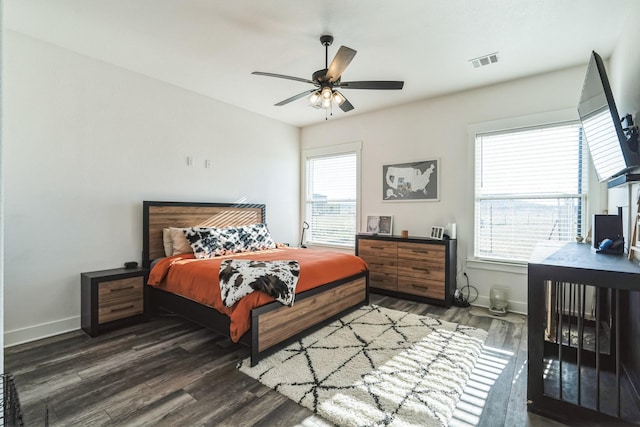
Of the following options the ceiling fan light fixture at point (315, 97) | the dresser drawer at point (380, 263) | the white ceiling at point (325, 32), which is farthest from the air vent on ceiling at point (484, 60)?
the dresser drawer at point (380, 263)

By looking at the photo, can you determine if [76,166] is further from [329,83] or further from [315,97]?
[329,83]

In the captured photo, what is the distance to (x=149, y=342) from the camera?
280cm

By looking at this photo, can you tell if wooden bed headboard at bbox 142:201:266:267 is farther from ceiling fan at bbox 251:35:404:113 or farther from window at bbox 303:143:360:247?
ceiling fan at bbox 251:35:404:113

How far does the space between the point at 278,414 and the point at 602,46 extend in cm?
424

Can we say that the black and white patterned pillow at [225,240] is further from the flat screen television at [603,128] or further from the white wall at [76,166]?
the flat screen television at [603,128]

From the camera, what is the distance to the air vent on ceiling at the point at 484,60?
3.09 m

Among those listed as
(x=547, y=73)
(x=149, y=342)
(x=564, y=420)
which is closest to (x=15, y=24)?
(x=149, y=342)

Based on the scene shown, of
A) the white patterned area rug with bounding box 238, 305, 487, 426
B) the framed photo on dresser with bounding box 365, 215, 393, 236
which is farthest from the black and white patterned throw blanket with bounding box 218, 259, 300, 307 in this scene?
the framed photo on dresser with bounding box 365, 215, 393, 236

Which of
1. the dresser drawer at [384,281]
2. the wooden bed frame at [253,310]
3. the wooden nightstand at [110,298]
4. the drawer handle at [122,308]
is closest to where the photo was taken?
the wooden bed frame at [253,310]

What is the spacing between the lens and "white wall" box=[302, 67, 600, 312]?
3.51 metres

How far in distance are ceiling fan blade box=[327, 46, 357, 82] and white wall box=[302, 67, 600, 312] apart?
75.7 inches

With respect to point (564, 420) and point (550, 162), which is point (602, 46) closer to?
point (550, 162)

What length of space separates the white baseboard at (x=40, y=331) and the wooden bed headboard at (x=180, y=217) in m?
0.85

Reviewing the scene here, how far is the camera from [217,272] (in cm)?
268
